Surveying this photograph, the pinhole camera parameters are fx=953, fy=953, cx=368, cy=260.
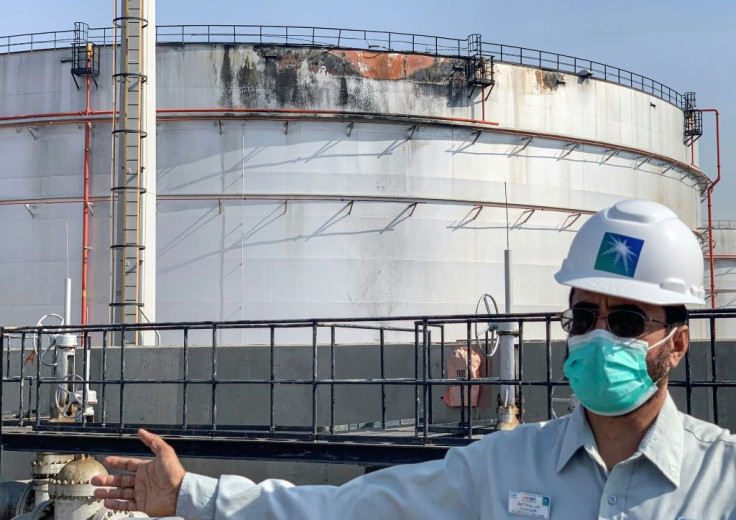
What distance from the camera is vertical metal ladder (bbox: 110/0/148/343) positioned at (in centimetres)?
1527

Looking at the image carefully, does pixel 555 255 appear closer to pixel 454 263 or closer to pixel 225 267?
pixel 454 263

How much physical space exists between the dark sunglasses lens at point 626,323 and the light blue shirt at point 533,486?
0.65 feet

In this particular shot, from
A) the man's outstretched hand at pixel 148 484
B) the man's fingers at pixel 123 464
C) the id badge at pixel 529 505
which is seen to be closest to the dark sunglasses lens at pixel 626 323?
the id badge at pixel 529 505

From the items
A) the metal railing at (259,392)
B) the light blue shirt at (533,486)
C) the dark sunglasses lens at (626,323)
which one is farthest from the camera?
the metal railing at (259,392)

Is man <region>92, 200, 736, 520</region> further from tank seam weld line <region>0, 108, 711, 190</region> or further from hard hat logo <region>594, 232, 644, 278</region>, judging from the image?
tank seam weld line <region>0, 108, 711, 190</region>

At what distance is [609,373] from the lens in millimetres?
2309

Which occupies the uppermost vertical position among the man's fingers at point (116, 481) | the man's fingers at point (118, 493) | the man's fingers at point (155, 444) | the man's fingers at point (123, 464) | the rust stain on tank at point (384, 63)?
the rust stain on tank at point (384, 63)

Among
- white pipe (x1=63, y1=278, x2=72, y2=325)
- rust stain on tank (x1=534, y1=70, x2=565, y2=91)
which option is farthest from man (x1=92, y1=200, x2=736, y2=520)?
rust stain on tank (x1=534, y1=70, x2=565, y2=91)

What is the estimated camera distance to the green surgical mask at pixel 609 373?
2.33 meters

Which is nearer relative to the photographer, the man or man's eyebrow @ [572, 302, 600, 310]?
the man

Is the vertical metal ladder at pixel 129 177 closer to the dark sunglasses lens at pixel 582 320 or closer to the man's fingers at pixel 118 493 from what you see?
the man's fingers at pixel 118 493

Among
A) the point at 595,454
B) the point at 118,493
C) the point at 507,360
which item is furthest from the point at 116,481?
the point at 507,360

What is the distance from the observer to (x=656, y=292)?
2.43m

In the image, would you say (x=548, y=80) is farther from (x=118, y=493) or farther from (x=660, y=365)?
(x=118, y=493)
